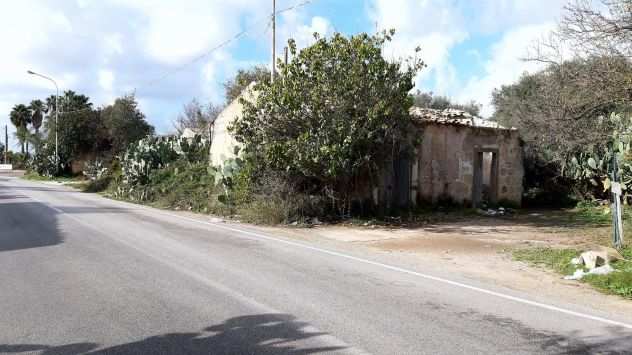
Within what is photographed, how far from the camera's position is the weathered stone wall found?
1902cm

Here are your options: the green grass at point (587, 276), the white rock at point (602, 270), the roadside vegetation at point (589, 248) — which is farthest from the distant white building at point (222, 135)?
the white rock at point (602, 270)

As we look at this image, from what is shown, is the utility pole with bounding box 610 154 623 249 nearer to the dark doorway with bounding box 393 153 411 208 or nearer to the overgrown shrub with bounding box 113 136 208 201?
the dark doorway with bounding box 393 153 411 208

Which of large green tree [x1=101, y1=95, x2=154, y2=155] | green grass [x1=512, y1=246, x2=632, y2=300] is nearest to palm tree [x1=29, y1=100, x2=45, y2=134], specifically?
large green tree [x1=101, y1=95, x2=154, y2=155]

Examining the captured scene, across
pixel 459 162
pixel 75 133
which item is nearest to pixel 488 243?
pixel 459 162

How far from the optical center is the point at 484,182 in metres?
22.3

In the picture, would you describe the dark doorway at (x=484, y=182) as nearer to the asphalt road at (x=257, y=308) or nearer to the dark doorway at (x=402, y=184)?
the dark doorway at (x=402, y=184)

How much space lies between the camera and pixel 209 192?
20.1 m

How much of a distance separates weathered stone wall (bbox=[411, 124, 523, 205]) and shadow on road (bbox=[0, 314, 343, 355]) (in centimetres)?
1351

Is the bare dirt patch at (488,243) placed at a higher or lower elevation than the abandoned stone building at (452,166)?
lower

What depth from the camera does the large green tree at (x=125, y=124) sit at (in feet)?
148

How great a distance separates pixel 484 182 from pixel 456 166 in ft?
9.73

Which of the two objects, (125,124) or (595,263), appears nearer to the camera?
(595,263)

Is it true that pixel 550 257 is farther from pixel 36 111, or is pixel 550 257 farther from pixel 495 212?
pixel 36 111

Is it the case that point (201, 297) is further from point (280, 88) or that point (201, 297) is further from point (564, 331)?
point (280, 88)
